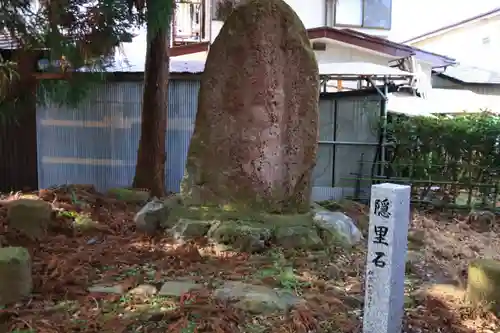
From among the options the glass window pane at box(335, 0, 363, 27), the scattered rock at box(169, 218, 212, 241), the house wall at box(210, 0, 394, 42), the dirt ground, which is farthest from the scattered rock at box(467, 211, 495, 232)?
the glass window pane at box(335, 0, 363, 27)

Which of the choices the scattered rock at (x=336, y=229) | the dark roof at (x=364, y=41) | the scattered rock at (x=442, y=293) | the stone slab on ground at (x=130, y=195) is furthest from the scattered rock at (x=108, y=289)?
the dark roof at (x=364, y=41)

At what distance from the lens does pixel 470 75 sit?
17.5 m

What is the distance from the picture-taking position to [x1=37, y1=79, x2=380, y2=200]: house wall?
377 inches

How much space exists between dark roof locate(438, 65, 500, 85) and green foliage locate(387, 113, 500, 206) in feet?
26.4

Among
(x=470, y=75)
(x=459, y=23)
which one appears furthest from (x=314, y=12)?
(x=470, y=75)

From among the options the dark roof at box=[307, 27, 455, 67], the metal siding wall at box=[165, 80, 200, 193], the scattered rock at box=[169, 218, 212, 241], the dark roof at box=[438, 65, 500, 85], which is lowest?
the scattered rock at box=[169, 218, 212, 241]

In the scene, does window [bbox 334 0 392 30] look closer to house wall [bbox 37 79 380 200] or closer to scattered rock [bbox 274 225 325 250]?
house wall [bbox 37 79 380 200]

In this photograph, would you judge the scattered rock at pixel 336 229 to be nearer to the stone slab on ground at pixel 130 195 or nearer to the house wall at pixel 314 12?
the stone slab on ground at pixel 130 195

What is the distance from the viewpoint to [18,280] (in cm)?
425

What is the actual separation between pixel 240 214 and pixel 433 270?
2.37 metres

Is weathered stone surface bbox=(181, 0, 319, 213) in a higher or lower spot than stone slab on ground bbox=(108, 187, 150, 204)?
higher

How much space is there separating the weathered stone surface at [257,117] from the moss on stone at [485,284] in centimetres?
265

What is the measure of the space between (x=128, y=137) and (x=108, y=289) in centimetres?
561

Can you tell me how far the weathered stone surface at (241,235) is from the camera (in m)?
5.81
